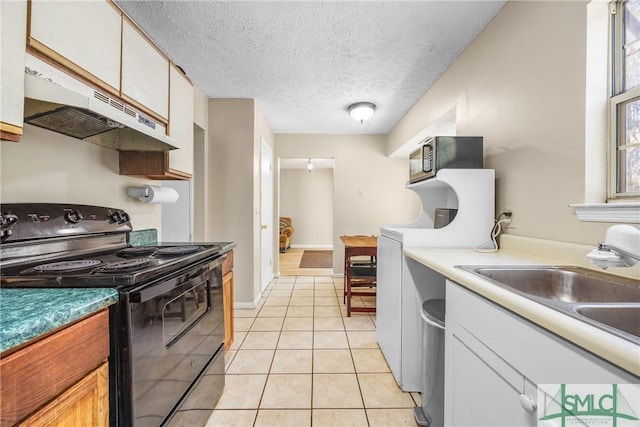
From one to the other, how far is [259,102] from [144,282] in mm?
2771

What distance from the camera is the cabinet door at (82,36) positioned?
0.94 m

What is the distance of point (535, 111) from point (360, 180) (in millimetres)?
3094

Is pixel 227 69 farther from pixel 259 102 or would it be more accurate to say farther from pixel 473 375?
pixel 473 375

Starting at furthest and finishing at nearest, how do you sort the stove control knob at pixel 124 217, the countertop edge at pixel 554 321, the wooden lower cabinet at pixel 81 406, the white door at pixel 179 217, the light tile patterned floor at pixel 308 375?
the white door at pixel 179 217 → the stove control knob at pixel 124 217 → the light tile patterned floor at pixel 308 375 → the wooden lower cabinet at pixel 81 406 → the countertop edge at pixel 554 321

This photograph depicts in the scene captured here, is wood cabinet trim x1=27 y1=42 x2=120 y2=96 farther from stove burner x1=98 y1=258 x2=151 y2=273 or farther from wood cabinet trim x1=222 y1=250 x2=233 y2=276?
wood cabinet trim x1=222 y1=250 x2=233 y2=276

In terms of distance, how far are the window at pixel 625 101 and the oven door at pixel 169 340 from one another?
73.9 inches

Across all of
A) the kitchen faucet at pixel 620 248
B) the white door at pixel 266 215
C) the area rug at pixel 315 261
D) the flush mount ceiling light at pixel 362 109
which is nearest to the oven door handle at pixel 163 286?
the kitchen faucet at pixel 620 248

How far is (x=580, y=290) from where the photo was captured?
100 cm

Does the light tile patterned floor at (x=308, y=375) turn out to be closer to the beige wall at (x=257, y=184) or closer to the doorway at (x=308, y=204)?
the beige wall at (x=257, y=184)

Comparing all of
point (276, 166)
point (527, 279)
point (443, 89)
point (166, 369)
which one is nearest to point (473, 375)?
point (527, 279)

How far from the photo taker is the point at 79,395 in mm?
696

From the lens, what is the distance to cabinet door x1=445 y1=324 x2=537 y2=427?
70 centimetres

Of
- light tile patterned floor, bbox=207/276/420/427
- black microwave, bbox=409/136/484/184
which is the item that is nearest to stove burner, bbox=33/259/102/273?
light tile patterned floor, bbox=207/276/420/427

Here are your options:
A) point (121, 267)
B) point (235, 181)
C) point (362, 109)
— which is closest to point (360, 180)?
point (362, 109)
